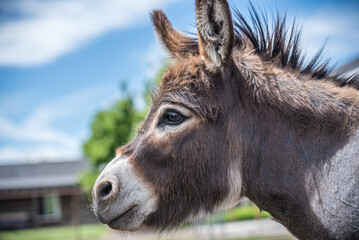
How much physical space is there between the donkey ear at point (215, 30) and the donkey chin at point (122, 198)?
3.31 feet

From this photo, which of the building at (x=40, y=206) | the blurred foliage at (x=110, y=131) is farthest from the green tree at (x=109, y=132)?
the building at (x=40, y=206)

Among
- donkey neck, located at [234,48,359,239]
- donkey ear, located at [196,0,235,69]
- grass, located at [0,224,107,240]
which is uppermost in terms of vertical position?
donkey ear, located at [196,0,235,69]

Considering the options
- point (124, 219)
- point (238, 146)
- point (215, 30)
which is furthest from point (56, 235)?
point (215, 30)

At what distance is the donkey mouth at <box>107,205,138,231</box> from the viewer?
2514 millimetres

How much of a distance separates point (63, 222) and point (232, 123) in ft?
117

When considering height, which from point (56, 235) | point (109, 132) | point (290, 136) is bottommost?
point (56, 235)

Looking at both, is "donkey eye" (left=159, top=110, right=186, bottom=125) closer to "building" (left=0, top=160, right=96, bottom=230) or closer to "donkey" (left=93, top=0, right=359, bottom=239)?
"donkey" (left=93, top=0, right=359, bottom=239)

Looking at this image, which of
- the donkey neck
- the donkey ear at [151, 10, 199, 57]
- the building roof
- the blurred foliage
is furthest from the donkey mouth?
the building roof

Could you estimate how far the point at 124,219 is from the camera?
8.31 feet

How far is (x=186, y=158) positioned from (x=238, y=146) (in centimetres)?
39

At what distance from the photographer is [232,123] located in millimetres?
2564

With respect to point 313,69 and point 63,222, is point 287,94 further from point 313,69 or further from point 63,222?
point 63,222

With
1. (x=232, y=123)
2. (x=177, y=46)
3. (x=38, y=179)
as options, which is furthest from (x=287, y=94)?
(x=38, y=179)

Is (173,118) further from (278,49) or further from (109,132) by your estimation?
(109,132)
